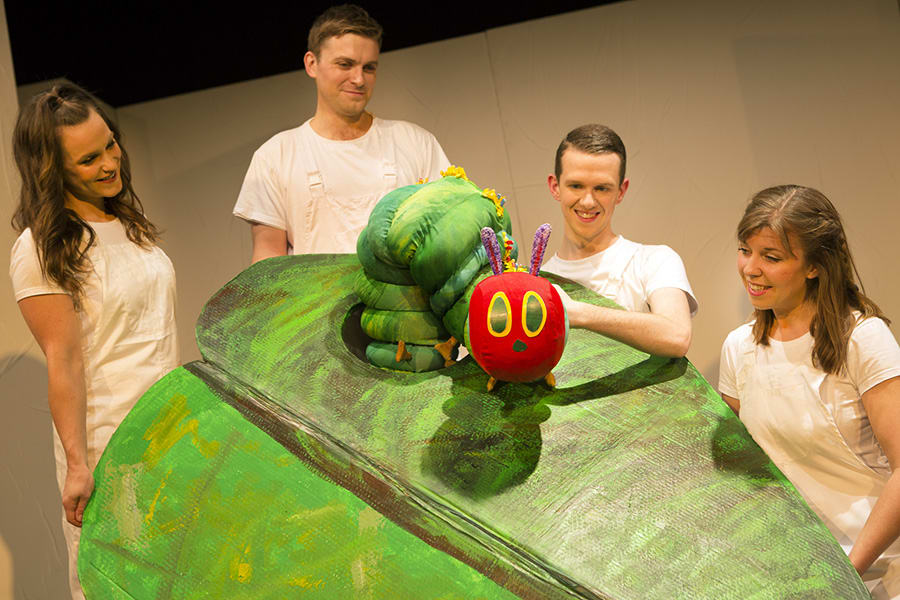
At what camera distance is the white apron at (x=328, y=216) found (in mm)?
1875

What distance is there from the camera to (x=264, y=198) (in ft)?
6.15

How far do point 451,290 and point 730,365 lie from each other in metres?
0.79

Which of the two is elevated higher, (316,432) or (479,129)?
(479,129)

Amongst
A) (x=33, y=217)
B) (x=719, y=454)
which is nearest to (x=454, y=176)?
(x=719, y=454)

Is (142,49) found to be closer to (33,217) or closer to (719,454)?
(33,217)

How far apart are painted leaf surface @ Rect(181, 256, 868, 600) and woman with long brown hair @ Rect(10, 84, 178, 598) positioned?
31cm

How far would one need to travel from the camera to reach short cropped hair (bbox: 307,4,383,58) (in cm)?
189

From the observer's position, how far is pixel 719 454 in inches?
42.4

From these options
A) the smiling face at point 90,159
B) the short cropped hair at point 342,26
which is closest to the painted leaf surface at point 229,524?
the smiling face at point 90,159

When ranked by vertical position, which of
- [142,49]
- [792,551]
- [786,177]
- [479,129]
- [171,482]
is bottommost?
[792,551]

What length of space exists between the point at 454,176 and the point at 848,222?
205 cm

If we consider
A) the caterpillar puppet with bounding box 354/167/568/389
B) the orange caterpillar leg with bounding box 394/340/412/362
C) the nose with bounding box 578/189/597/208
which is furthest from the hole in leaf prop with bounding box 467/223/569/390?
the nose with bounding box 578/189/597/208

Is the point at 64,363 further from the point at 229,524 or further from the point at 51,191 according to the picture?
the point at 229,524

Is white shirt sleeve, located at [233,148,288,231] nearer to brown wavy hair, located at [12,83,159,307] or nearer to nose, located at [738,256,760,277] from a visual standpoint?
brown wavy hair, located at [12,83,159,307]
